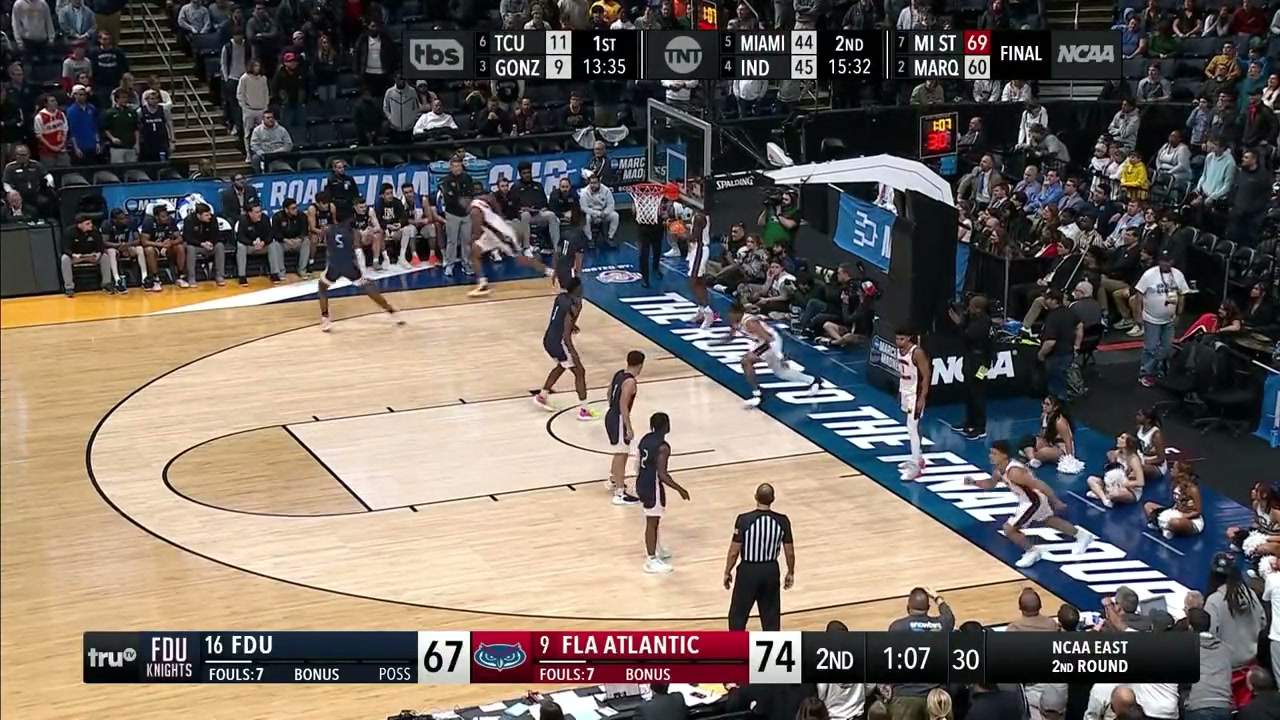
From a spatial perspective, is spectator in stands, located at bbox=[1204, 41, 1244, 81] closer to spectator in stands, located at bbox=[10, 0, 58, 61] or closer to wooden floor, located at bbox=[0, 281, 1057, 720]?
wooden floor, located at bbox=[0, 281, 1057, 720]

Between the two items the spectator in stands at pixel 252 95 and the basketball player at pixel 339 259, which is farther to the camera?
the spectator in stands at pixel 252 95

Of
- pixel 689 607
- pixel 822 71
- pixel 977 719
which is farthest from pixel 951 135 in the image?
pixel 977 719

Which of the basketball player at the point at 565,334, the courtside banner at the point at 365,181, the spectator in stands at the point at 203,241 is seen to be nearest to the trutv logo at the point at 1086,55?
the courtside banner at the point at 365,181

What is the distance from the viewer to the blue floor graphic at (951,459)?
57.3 feet

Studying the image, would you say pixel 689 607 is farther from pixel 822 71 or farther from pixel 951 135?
pixel 951 135

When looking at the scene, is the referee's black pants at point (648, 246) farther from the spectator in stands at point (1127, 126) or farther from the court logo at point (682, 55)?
the spectator in stands at point (1127, 126)

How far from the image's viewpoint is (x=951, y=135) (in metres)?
29.2

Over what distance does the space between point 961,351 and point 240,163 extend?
45.9 ft

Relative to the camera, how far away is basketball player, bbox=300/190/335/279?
2792 cm

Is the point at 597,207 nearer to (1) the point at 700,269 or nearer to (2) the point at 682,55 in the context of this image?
(2) the point at 682,55

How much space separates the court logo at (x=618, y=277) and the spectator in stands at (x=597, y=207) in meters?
1.20

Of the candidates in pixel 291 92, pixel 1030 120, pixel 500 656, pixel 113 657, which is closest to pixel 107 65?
pixel 291 92

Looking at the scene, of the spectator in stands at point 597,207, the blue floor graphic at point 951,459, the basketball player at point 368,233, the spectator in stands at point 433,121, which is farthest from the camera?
the spectator in stands at point 433,121

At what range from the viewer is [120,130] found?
28.3 metres
